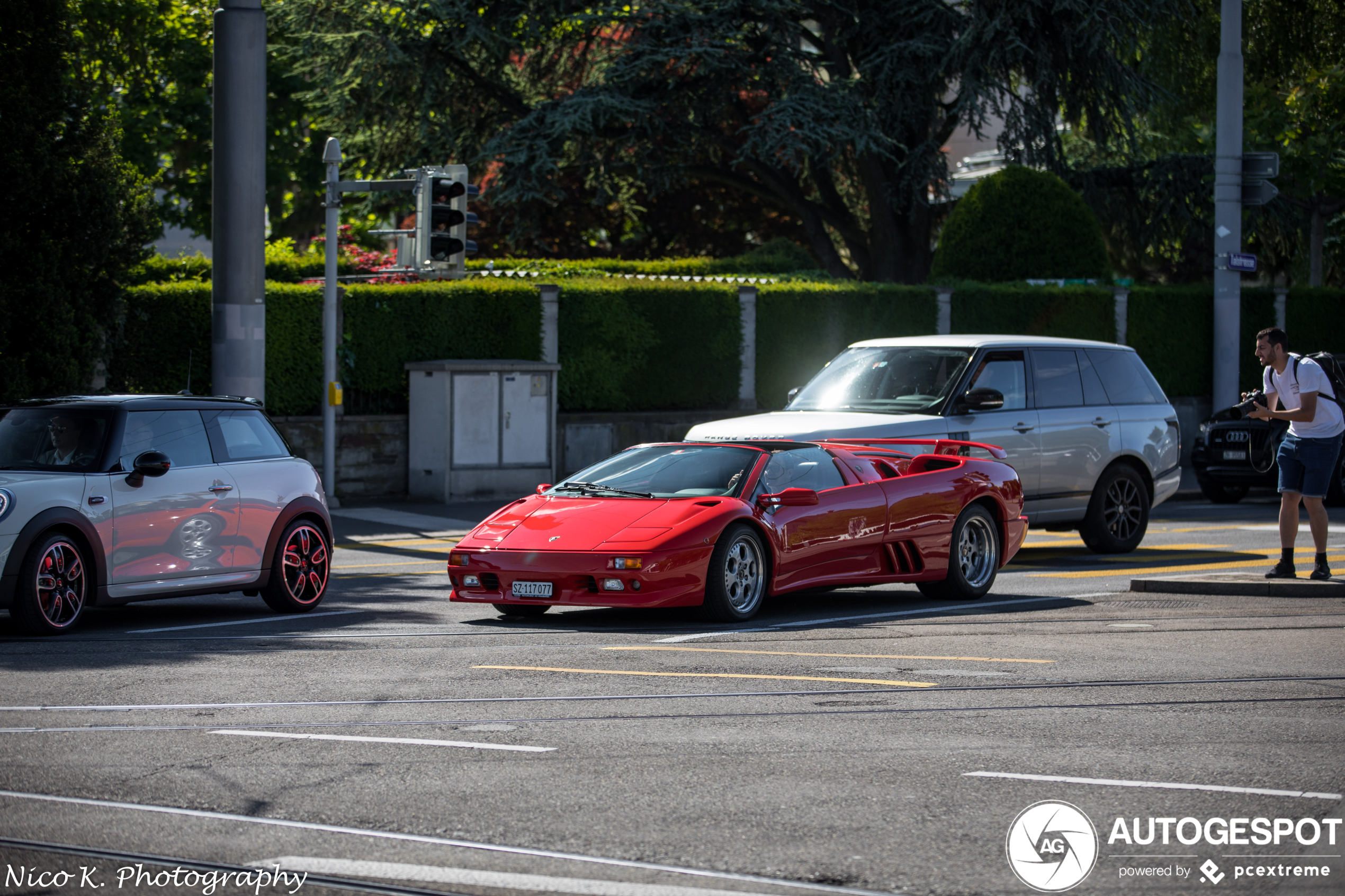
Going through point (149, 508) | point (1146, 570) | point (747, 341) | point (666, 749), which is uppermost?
point (747, 341)

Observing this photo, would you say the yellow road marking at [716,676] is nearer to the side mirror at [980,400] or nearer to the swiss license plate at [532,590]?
the swiss license plate at [532,590]

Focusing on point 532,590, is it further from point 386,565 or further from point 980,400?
point 980,400

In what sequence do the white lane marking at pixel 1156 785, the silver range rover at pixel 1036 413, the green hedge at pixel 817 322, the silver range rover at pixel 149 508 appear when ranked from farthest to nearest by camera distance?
the green hedge at pixel 817 322, the silver range rover at pixel 1036 413, the silver range rover at pixel 149 508, the white lane marking at pixel 1156 785

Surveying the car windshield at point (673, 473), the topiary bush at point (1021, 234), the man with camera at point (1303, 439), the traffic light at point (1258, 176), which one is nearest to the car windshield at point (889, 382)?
the man with camera at point (1303, 439)

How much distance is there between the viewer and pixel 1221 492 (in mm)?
23016

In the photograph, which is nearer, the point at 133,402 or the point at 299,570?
the point at 133,402

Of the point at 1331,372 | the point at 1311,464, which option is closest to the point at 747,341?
the point at 1331,372

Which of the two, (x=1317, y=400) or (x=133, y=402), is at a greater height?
(x=1317, y=400)

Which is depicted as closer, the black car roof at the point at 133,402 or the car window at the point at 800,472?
the black car roof at the point at 133,402

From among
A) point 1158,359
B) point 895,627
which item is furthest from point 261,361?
point 1158,359

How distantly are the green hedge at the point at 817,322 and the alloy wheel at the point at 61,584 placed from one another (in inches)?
657

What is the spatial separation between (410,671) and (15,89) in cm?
1108

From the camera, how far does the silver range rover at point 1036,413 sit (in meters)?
15.0

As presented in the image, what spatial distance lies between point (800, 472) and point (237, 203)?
8.45 meters
